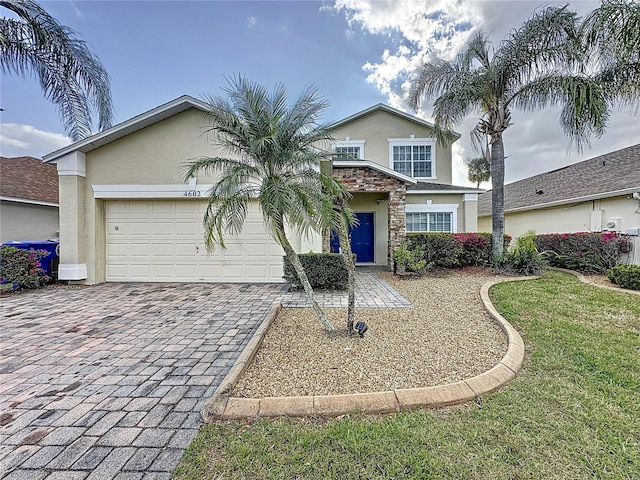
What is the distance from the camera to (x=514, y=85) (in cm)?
875

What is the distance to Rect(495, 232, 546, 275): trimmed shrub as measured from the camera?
869 cm

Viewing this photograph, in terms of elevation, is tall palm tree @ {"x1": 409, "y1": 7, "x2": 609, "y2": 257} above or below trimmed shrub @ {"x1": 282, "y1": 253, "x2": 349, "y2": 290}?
above

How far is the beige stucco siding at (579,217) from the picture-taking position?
1033cm

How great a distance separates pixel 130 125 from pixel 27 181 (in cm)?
834

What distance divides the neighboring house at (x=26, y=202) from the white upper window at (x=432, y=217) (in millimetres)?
15772

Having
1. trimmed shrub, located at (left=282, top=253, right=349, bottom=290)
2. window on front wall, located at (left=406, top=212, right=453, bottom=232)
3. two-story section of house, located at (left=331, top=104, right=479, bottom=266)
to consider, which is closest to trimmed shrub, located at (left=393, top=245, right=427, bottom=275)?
trimmed shrub, located at (left=282, top=253, right=349, bottom=290)

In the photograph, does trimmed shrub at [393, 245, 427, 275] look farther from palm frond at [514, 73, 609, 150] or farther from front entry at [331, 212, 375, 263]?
palm frond at [514, 73, 609, 150]

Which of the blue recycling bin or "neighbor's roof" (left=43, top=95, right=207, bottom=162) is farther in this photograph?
the blue recycling bin

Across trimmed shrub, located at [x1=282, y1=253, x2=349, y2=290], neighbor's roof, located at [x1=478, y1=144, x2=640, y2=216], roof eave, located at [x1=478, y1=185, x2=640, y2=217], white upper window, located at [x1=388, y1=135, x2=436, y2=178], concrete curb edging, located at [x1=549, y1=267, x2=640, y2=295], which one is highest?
white upper window, located at [x1=388, y1=135, x2=436, y2=178]

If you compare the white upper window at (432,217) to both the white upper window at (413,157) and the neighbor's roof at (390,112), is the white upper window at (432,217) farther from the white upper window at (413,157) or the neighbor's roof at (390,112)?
the neighbor's roof at (390,112)

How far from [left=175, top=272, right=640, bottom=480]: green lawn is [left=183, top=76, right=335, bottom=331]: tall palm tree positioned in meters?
2.31

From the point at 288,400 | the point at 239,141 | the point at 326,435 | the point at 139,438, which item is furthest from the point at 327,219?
the point at 139,438

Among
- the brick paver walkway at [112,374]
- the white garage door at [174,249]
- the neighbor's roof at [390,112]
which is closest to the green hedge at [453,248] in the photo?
the brick paver walkway at [112,374]

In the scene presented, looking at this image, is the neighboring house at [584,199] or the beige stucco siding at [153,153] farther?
the neighboring house at [584,199]
